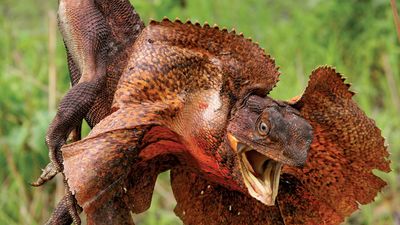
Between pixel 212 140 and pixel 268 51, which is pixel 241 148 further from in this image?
pixel 268 51

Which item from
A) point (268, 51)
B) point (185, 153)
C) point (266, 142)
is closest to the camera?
point (266, 142)

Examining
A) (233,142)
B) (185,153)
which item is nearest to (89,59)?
(185,153)

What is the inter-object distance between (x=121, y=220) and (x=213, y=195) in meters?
0.30

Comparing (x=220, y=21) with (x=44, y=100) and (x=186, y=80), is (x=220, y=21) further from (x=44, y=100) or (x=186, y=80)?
(x=186, y=80)

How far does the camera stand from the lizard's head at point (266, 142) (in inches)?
55.9

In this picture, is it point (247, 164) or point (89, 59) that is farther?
point (89, 59)

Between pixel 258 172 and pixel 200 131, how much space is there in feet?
0.46

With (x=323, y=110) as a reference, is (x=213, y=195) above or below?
below

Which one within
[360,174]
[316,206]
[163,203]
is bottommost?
[163,203]

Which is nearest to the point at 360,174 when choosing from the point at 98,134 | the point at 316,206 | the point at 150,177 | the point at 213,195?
the point at 316,206

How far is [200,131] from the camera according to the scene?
1501 millimetres

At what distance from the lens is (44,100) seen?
4555 mm

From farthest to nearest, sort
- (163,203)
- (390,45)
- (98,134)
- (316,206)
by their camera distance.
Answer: (390,45)
(163,203)
(316,206)
(98,134)

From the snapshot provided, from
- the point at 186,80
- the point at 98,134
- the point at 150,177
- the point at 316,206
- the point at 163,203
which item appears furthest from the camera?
the point at 163,203
